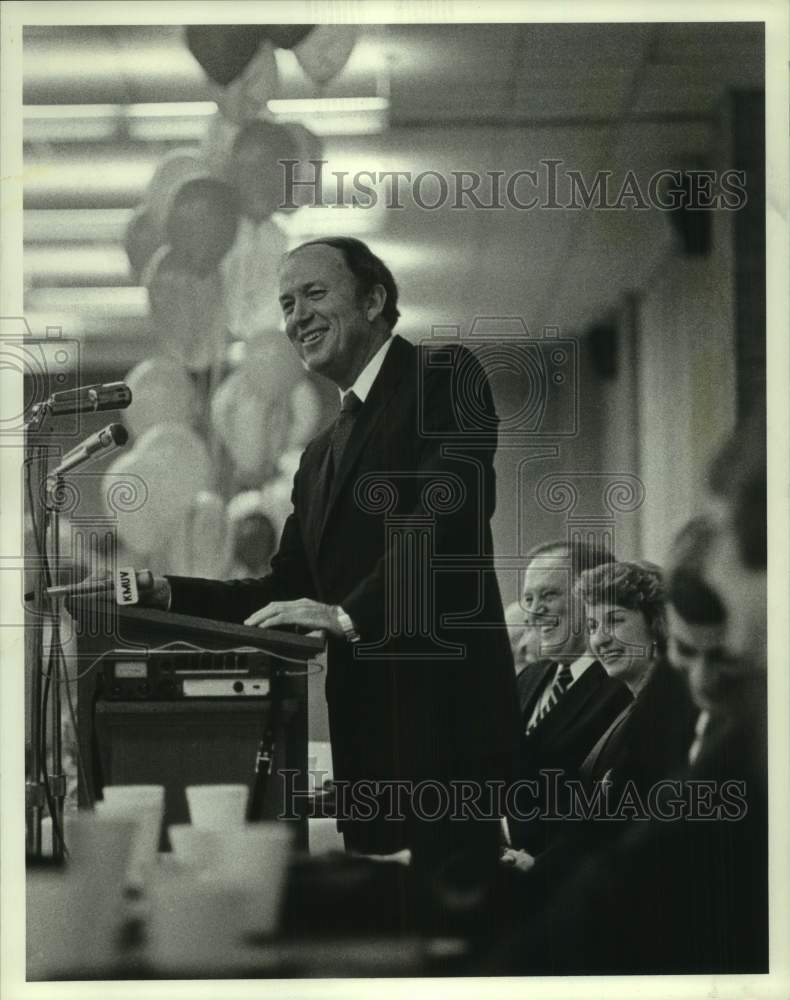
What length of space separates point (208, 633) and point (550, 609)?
760mm

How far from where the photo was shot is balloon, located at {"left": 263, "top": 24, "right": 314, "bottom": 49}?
2.31m

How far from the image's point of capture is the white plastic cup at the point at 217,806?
7.46 feet

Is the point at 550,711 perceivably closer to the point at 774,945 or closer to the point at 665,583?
the point at 665,583

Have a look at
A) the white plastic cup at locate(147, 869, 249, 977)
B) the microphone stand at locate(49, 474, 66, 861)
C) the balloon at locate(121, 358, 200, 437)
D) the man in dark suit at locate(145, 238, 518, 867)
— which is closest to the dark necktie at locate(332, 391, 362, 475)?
the man in dark suit at locate(145, 238, 518, 867)

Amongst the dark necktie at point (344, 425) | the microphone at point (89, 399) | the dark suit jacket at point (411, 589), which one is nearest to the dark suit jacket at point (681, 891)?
the dark suit jacket at point (411, 589)

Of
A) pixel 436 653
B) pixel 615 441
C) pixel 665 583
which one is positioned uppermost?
pixel 615 441

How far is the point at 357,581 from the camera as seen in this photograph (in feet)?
7.51

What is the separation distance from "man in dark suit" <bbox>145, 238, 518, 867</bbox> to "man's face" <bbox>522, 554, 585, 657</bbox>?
0.08 metres

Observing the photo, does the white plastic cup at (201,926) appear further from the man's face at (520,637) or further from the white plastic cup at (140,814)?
the man's face at (520,637)

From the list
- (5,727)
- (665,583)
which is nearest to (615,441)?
(665,583)

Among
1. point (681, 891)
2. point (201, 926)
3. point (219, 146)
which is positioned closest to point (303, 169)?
point (219, 146)

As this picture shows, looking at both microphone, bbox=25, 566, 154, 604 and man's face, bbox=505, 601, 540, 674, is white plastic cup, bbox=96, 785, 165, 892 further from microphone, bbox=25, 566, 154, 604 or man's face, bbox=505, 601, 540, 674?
man's face, bbox=505, 601, 540, 674

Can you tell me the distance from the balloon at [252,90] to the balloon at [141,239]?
295mm

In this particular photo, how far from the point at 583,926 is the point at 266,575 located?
41.6 inches
